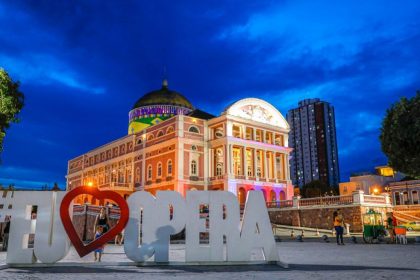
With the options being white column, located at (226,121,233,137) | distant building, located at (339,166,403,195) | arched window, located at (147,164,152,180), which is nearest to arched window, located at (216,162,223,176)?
white column, located at (226,121,233,137)

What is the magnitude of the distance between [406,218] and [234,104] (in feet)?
73.2

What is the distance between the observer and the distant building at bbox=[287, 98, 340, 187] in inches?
4313

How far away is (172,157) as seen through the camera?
1850 inches

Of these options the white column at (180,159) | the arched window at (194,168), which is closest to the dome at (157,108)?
the white column at (180,159)

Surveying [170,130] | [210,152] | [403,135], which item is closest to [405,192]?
[210,152]

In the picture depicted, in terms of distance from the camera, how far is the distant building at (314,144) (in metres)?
110

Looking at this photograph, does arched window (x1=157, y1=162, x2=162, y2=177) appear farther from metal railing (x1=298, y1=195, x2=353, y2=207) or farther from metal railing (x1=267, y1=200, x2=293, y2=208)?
metal railing (x1=298, y1=195, x2=353, y2=207)

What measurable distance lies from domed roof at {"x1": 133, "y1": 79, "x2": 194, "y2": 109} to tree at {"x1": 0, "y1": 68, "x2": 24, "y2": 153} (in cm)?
3686

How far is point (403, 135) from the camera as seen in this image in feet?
64.4

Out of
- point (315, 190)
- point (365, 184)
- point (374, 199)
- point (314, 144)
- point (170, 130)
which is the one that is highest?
point (314, 144)

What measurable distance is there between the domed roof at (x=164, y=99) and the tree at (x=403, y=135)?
129 ft

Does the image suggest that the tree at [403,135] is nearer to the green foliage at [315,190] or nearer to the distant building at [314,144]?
the green foliage at [315,190]

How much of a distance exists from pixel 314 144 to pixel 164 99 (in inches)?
2592

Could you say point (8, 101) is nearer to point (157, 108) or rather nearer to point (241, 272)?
point (241, 272)
